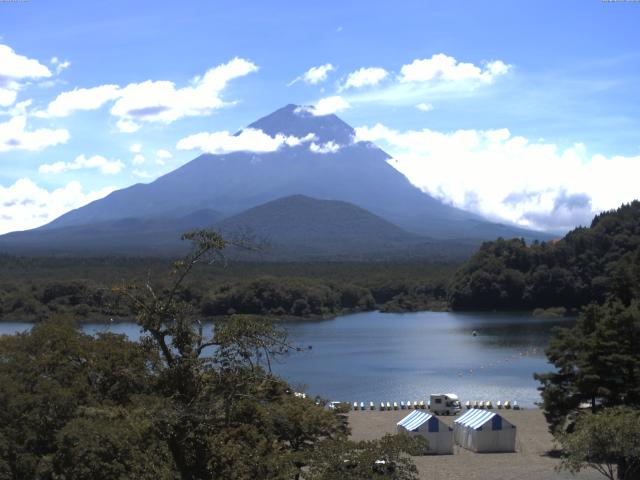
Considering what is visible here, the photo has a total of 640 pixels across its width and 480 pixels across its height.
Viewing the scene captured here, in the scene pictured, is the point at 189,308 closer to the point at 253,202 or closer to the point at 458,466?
the point at 458,466

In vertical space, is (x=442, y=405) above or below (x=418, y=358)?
above

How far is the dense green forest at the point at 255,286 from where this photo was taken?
56.5 metres

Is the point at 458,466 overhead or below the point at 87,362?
below

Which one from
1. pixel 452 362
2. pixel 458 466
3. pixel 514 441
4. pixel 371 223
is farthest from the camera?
pixel 371 223

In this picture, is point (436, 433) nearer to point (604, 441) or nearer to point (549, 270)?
point (604, 441)

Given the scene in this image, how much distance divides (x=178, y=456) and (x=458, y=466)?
1097cm

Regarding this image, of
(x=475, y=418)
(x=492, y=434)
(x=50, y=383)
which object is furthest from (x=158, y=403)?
(x=475, y=418)

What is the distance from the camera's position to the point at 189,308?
700cm

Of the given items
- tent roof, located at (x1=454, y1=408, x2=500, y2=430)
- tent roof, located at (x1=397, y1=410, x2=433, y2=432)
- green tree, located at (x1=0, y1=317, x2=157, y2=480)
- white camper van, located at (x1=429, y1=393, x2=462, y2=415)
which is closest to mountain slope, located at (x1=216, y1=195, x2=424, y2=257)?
white camper van, located at (x1=429, y1=393, x2=462, y2=415)

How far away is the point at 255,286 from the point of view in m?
59.3

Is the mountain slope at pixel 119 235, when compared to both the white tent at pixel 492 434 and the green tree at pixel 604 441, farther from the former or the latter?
the green tree at pixel 604 441

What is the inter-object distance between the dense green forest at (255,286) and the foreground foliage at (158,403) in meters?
31.9

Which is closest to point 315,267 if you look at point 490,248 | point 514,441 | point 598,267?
point 490,248

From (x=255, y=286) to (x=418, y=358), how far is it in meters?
23.1
